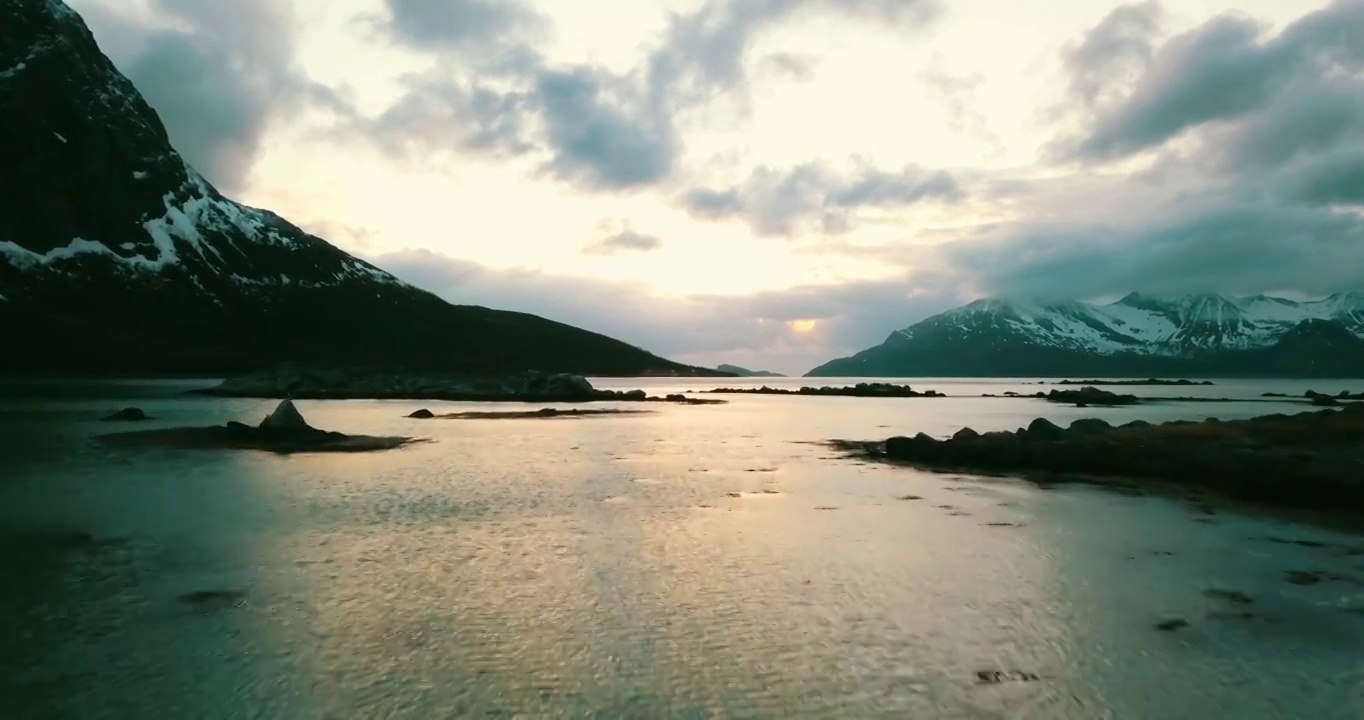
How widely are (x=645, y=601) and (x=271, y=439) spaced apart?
1629 inches

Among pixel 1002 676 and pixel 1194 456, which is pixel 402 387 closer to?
pixel 1194 456

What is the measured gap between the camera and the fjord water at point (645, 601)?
42.8 ft

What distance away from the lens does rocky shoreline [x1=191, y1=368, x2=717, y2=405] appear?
12120 centimetres

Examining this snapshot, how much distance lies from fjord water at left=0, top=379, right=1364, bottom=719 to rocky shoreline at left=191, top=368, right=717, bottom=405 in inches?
3400

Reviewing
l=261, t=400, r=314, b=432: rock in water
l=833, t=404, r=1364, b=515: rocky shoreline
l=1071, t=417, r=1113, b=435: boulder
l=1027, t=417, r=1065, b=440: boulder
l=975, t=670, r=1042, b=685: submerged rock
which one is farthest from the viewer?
l=261, t=400, r=314, b=432: rock in water

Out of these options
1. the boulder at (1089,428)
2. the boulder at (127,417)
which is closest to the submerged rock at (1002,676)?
the boulder at (1089,428)

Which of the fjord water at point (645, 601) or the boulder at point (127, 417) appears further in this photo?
the boulder at point (127, 417)

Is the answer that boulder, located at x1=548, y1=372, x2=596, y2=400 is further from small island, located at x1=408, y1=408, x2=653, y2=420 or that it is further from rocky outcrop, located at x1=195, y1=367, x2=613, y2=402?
small island, located at x1=408, y1=408, x2=653, y2=420

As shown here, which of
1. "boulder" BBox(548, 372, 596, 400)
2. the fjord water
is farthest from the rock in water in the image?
"boulder" BBox(548, 372, 596, 400)

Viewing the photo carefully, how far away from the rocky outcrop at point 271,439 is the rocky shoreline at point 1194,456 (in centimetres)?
3077

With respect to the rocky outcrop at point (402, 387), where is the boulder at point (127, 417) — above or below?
below

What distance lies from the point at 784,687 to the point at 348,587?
10.7 meters

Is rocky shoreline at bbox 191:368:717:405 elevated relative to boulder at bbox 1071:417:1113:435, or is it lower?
elevated

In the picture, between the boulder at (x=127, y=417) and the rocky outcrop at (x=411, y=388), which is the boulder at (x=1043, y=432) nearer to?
the boulder at (x=127, y=417)
